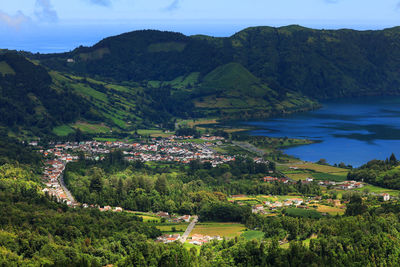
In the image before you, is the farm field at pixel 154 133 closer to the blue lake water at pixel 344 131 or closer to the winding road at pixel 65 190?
the blue lake water at pixel 344 131

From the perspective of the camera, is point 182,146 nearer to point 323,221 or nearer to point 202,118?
point 202,118

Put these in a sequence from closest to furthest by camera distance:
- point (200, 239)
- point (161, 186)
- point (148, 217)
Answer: point (200, 239)
point (148, 217)
point (161, 186)

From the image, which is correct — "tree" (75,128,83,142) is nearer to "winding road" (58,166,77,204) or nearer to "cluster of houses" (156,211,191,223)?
"winding road" (58,166,77,204)

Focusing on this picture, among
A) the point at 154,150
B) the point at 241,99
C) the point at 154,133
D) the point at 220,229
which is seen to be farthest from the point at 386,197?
the point at 241,99

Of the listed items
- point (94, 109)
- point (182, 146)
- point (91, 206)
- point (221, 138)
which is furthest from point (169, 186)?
point (94, 109)

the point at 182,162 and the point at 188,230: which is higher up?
the point at 182,162

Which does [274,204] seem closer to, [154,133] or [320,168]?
[320,168]

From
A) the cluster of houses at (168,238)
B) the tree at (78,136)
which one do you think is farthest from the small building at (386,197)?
the tree at (78,136)

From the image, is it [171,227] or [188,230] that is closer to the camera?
[188,230]

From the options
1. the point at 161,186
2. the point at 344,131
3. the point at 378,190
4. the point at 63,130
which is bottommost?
the point at 378,190
